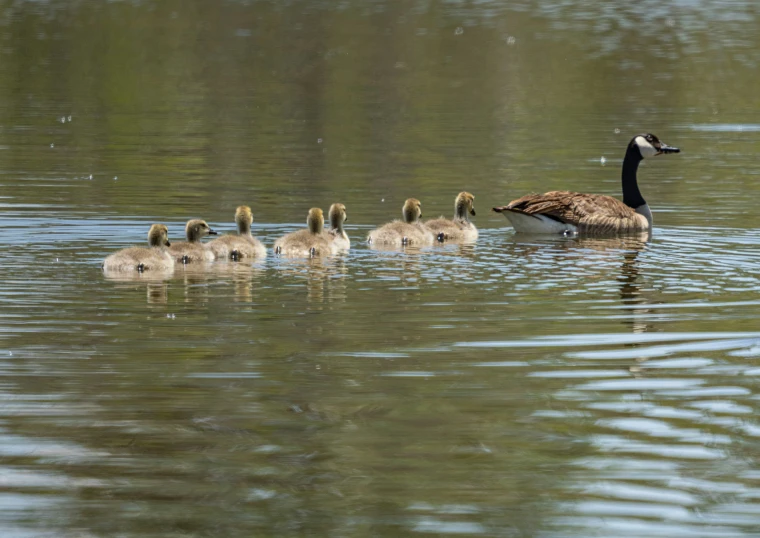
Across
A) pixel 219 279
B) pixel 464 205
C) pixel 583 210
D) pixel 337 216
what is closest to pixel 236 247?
pixel 219 279

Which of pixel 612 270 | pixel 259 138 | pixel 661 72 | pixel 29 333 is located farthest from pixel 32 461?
pixel 661 72

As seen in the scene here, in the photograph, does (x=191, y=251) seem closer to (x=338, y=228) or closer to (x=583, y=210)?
(x=338, y=228)

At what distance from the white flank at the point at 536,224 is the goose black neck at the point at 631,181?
1.68 metres

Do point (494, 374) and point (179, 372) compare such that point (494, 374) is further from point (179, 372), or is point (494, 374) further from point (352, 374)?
point (179, 372)

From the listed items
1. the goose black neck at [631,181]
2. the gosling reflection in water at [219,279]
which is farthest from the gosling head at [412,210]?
the goose black neck at [631,181]

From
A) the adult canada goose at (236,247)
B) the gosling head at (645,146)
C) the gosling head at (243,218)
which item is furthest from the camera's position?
the gosling head at (645,146)

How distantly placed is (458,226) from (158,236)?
179 inches

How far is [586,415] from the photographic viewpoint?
9961 mm

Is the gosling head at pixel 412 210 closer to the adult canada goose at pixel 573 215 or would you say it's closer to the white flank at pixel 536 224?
the adult canada goose at pixel 573 215

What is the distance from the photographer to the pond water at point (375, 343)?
8.30m

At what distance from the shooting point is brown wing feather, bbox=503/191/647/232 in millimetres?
20438

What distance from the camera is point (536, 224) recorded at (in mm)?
20438

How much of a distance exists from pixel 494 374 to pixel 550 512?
319 cm

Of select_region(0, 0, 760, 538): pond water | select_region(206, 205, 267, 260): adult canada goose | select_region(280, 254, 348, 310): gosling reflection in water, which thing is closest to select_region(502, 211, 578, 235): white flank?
select_region(0, 0, 760, 538): pond water
